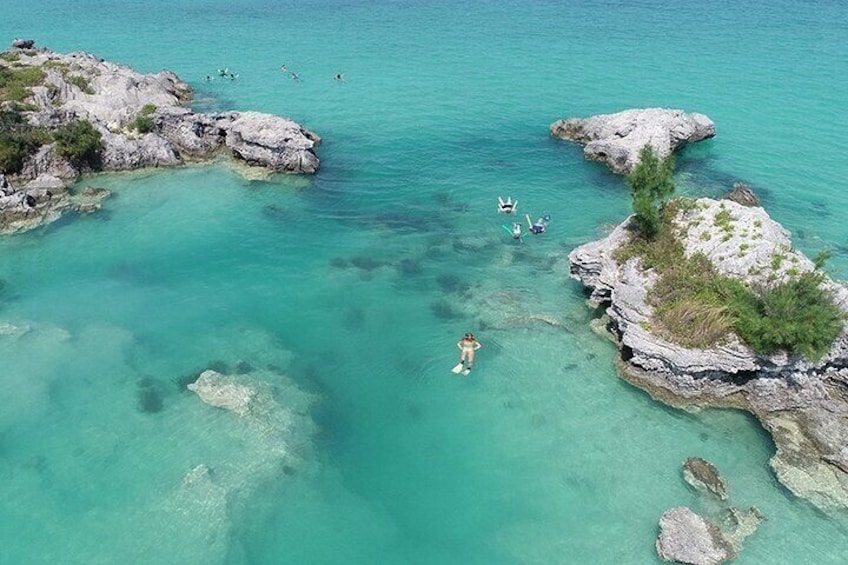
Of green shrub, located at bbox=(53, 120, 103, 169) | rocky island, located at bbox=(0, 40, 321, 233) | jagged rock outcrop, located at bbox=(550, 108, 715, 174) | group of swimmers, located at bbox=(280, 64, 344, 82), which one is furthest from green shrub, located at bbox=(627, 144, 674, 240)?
group of swimmers, located at bbox=(280, 64, 344, 82)

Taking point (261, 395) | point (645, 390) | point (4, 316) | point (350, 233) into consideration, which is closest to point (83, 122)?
point (4, 316)

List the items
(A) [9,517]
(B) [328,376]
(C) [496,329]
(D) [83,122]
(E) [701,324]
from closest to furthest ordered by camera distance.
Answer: (A) [9,517], (E) [701,324], (B) [328,376], (C) [496,329], (D) [83,122]

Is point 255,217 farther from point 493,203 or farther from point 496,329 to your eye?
point 496,329

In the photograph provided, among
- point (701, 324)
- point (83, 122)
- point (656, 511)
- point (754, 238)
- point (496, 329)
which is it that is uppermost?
point (83, 122)

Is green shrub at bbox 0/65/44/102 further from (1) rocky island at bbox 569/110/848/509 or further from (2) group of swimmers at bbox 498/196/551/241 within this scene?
(1) rocky island at bbox 569/110/848/509

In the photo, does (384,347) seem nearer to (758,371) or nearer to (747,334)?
(747,334)

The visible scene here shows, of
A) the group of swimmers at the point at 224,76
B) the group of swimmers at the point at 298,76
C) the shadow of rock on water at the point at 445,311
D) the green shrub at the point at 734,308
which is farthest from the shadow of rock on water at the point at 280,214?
the group of swimmers at the point at 224,76

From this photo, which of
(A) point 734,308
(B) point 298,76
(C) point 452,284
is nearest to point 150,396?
(C) point 452,284
